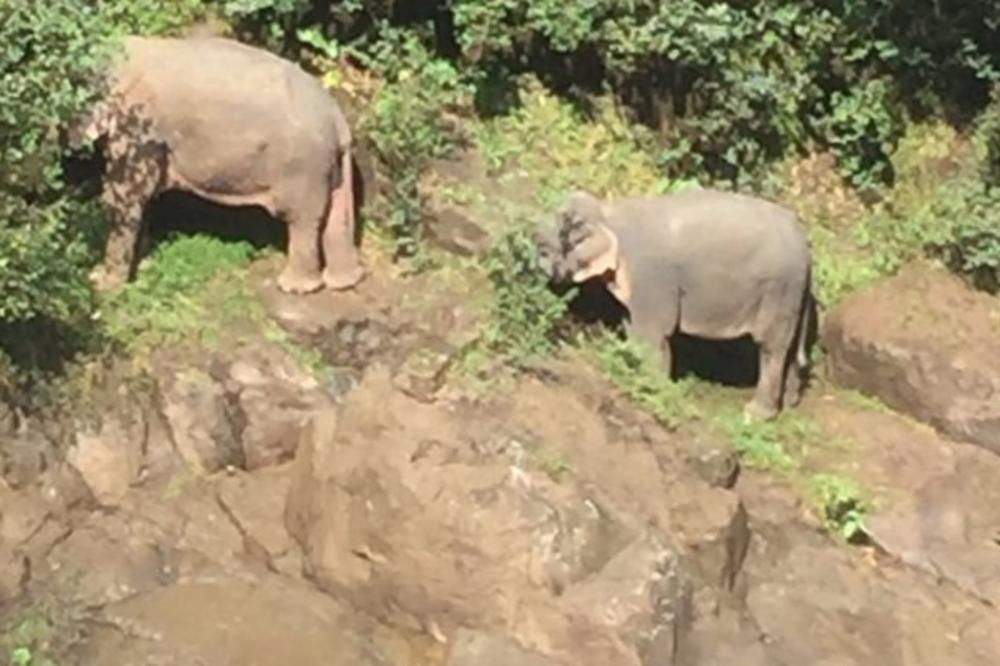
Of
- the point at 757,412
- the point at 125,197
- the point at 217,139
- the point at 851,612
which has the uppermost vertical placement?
the point at 217,139

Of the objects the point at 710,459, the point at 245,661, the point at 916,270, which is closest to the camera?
the point at 245,661

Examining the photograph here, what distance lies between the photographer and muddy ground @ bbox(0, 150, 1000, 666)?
7.30 meters

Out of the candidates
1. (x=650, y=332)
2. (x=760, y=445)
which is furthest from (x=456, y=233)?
(x=760, y=445)

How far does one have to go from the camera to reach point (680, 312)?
8766 millimetres

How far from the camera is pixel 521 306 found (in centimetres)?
859

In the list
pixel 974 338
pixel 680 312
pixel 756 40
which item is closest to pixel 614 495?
pixel 680 312

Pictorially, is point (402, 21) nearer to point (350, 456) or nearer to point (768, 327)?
point (768, 327)

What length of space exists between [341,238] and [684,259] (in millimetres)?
1360

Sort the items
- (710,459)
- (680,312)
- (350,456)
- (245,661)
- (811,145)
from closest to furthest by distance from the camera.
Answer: (245,661) → (350,456) → (710,459) → (680,312) → (811,145)

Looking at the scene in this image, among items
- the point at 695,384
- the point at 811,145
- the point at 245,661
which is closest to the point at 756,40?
the point at 811,145

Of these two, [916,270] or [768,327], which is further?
[916,270]

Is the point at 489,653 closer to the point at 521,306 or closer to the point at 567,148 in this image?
the point at 521,306

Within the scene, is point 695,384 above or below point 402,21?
below

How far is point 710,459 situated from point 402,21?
2918 millimetres
